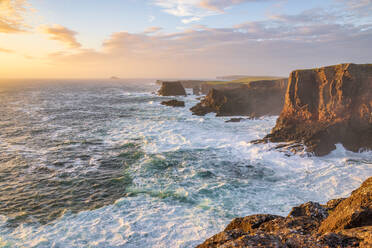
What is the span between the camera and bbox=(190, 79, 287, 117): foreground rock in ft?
161

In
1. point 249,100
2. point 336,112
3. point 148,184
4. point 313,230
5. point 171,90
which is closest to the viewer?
point 313,230

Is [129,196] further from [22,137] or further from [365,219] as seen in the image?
[22,137]

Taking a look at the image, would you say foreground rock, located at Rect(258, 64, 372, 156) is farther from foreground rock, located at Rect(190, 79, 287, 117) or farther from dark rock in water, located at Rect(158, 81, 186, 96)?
dark rock in water, located at Rect(158, 81, 186, 96)

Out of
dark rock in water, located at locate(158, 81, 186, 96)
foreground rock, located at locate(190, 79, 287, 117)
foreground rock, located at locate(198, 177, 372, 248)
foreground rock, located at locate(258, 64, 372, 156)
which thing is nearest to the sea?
foreground rock, located at locate(258, 64, 372, 156)

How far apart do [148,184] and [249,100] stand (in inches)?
1544

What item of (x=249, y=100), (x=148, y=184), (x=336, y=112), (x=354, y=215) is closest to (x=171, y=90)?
(x=249, y=100)

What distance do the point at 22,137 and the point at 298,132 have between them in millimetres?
35819

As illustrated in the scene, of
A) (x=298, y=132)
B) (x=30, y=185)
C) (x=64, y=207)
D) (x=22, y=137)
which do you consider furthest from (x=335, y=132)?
(x=22, y=137)

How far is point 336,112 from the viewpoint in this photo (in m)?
24.8

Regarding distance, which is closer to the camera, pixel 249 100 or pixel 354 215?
pixel 354 215

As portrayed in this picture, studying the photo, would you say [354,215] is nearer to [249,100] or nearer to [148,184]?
[148,184]

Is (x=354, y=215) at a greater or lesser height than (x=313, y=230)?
greater

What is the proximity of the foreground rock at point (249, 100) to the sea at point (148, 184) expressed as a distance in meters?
18.4

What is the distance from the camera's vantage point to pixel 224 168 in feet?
67.1
